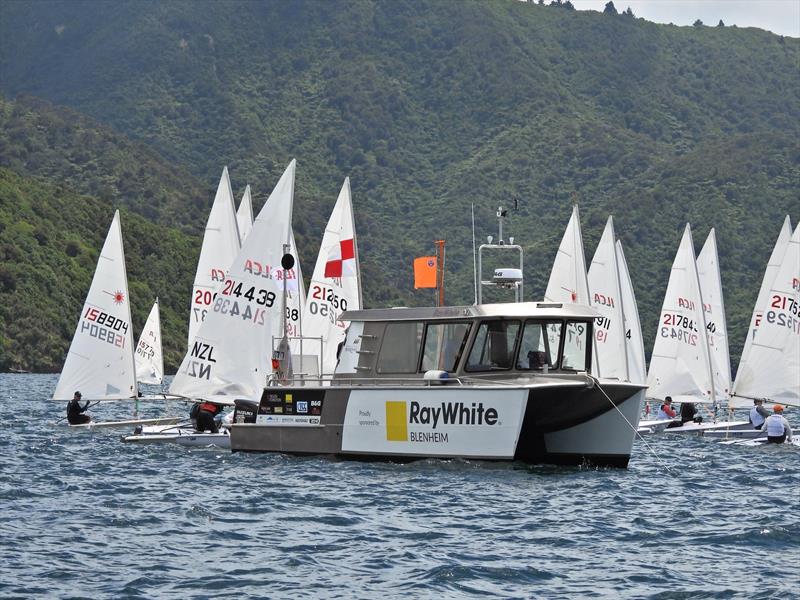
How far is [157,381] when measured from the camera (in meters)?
53.9

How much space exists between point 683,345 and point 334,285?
13.3 meters

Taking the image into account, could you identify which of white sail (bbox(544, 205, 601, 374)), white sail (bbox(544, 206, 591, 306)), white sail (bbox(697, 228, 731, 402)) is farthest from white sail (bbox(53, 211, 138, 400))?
white sail (bbox(697, 228, 731, 402))

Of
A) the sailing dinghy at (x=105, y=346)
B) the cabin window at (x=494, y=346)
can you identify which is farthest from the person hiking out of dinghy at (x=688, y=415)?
the cabin window at (x=494, y=346)

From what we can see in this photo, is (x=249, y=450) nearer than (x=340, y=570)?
No

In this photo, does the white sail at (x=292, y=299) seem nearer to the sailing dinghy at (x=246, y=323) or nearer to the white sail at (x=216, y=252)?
the sailing dinghy at (x=246, y=323)

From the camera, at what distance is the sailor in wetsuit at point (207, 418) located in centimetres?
3381

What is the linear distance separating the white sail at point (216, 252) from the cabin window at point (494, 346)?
1465 centimetres

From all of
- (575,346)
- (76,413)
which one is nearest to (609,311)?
(76,413)

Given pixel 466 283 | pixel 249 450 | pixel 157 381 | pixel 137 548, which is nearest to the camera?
pixel 137 548

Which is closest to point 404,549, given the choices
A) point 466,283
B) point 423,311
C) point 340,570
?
point 340,570

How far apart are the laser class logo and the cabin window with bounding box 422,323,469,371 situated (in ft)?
3.46

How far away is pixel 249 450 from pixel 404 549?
37.6 feet

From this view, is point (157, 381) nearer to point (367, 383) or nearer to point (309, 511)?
point (367, 383)

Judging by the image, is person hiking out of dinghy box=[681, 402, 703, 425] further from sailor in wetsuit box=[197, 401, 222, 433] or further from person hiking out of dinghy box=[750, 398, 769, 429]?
sailor in wetsuit box=[197, 401, 222, 433]
